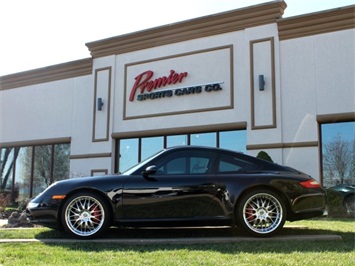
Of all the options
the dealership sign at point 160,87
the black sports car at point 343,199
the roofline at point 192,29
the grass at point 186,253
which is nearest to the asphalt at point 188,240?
the grass at point 186,253

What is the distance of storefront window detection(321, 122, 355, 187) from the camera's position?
11852 mm

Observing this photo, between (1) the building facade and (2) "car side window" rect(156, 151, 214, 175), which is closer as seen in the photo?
Result: (2) "car side window" rect(156, 151, 214, 175)

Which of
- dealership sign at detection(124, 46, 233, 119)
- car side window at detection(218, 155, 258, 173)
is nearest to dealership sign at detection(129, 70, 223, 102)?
dealership sign at detection(124, 46, 233, 119)

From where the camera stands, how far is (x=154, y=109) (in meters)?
15.0

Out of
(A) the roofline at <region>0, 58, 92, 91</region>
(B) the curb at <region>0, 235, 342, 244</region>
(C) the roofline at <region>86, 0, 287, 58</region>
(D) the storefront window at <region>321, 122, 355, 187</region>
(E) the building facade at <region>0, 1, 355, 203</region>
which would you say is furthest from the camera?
(A) the roofline at <region>0, 58, 92, 91</region>

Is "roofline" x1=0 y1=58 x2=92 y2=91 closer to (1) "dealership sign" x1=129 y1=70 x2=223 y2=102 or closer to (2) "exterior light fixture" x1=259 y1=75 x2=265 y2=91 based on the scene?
(1) "dealership sign" x1=129 y1=70 x2=223 y2=102

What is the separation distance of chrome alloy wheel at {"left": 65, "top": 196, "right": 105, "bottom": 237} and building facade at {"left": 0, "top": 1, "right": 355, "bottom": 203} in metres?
8.06

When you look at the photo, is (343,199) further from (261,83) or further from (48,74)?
(48,74)

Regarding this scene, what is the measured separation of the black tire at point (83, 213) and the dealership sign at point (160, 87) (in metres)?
8.88

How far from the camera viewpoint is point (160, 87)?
15.0 metres

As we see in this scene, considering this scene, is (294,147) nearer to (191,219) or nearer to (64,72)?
(191,219)

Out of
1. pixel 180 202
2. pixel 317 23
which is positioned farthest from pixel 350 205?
pixel 180 202

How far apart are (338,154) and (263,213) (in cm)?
754

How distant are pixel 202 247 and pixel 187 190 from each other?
92 centimetres
